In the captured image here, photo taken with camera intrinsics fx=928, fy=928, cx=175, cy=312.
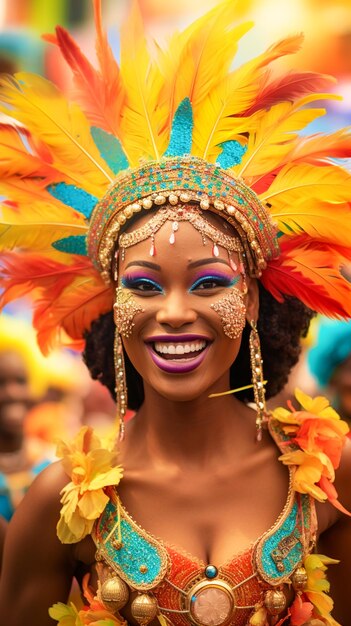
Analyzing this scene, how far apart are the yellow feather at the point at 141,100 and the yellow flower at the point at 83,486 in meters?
1.02

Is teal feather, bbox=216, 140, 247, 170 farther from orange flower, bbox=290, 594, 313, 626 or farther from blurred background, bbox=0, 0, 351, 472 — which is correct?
blurred background, bbox=0, 0, 351, 472

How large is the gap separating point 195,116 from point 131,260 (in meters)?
0.55

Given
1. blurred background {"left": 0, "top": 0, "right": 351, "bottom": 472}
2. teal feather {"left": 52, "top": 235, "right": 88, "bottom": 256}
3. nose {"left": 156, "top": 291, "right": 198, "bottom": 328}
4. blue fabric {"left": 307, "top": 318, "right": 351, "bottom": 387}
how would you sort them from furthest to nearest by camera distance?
blurred background {"left": 0, "top": 0, "right": 351, "bottom": 472} < blue fabric {"left": 307, "top": 318, "right": 351, "bottom": 387} < teal feather {"left": 52, "top": 235, "right": 88, "bottom": 256} < nose {"left": 156, "top": 291, "right": 198, "bottom": 328}

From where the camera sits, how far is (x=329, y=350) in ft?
18.4

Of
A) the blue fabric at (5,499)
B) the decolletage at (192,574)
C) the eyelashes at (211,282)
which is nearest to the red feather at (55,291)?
the eyelashes at (211,282)

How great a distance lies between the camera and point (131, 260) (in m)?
3.07

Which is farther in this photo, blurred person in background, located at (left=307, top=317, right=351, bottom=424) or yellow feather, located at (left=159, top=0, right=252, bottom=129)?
blurred person in background, located at (left=307, top=317, right=351, bottom=424)

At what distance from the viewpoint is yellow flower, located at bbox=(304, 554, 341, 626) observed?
3.10 meters

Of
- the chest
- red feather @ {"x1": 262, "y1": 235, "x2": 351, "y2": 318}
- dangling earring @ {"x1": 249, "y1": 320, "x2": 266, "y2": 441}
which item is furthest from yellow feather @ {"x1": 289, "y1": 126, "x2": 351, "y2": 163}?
the chest

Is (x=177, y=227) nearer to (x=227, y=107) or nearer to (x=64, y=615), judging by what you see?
(x=227, y=107)

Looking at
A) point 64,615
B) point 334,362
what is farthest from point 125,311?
point 334,362

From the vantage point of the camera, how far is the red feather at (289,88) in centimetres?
314

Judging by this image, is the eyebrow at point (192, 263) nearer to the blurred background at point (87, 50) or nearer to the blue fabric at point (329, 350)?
the blurred background at point (87, 50)

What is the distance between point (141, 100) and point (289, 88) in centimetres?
51
